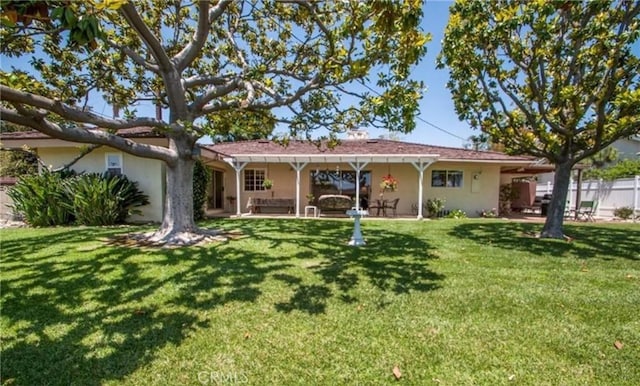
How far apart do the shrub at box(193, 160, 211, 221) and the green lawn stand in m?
5.33

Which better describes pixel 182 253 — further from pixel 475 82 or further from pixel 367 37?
pixel 475 82

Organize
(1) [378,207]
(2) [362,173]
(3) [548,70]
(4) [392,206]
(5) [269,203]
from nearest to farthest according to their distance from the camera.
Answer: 1. (3) [548,70]
2. (1) [378,207]
3. (5) [269,203]
4. (4) [392,206]
5. (2) [362,173]

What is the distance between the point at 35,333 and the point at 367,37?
21.3 ft

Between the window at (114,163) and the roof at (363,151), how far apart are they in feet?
11.6

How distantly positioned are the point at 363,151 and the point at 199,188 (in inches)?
305

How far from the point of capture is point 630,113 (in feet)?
23.0

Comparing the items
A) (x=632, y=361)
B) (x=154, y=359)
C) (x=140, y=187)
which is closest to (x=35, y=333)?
(x=154, y=359)

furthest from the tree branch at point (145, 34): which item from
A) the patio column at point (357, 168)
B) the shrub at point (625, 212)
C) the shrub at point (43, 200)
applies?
the shrub at point (625, 212)

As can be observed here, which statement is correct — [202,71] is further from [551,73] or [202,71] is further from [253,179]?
[551,73]

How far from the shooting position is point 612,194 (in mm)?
16094

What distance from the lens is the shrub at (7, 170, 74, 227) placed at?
10062 mm

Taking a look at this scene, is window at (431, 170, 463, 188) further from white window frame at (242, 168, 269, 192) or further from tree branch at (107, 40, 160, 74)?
tree branch at (107, 40, 160, 74)

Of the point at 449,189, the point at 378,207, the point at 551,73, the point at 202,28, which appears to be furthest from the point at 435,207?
the point at 202,28

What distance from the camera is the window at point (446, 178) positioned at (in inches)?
610
